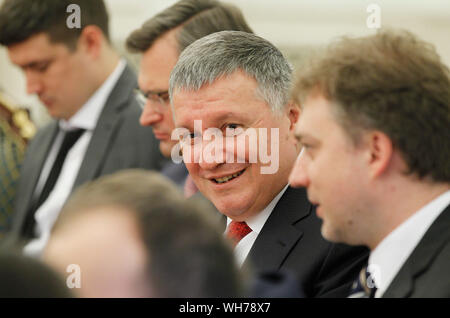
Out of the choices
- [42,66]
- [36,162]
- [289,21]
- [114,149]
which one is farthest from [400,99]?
[289,21]

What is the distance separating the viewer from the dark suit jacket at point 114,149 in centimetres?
328

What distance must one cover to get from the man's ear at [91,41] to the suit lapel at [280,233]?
1.67 metres

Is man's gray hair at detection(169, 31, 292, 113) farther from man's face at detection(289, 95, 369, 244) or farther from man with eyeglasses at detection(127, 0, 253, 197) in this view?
man with eyeglasses at detection(127, 0, 253, 197)

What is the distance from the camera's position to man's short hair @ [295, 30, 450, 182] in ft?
5.26

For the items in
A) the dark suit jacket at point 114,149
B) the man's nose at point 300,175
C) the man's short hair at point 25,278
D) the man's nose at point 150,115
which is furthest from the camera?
the dark suit jacket at point 114,149

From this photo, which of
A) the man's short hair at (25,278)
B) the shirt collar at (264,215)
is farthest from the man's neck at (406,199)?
the man's short hair at (25,278)

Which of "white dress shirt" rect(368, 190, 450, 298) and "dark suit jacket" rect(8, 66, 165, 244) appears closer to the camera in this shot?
"white dress shirt" rect(368, 190, 450, 298)

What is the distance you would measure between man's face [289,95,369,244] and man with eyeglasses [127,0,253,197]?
3.88 ft

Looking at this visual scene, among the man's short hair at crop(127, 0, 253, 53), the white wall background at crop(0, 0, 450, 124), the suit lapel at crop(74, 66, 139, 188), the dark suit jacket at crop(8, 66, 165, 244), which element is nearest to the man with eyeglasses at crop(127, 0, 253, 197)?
the man's short hair at crop(127, 0, 253, 53)

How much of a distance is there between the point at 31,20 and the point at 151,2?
3.88m

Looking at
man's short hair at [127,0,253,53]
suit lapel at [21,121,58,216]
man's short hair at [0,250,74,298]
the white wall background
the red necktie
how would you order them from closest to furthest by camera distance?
man's short hair at [0,250,74,298] → the red necktie → man's short hair at [127,0,253,53] → suit lapel at [21,121,58,216] → the white wall background

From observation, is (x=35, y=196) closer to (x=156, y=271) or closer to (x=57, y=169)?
(x=57, y=169)

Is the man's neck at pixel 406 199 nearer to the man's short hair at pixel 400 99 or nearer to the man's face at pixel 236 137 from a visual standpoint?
the man's short hair at pixel 400 99
